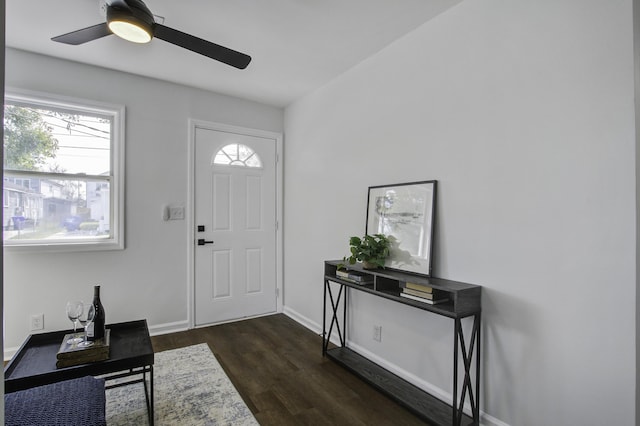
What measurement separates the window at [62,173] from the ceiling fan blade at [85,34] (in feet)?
3.84

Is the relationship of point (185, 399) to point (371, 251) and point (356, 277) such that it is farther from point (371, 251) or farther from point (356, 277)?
point (371, 251)

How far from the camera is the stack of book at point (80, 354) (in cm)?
175

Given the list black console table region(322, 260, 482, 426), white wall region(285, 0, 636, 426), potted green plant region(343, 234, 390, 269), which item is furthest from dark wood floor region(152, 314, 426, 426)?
potted green plant region(343, 234, 390, 269)

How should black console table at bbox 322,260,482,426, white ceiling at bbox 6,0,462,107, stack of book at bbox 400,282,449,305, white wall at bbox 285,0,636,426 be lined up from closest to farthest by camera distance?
white wall at bbox 285,0,636,426 < black console table at bbox 322,260,482,426 < stack of book at bbox 400,282,449,305 < white ceiling at bbox 6,0,462,107

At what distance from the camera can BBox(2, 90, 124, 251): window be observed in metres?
2.85

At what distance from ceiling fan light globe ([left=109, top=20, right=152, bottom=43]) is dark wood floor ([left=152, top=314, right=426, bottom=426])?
2367 mm

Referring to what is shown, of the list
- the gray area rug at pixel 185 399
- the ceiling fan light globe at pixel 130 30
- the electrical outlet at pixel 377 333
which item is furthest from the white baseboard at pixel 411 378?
the ceiling fan light globe at pixel 130 30

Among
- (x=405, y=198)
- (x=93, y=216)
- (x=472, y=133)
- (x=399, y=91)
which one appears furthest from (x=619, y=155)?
(x=93, y=216)

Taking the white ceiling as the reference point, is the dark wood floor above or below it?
below

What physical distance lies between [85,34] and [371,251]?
2327mm

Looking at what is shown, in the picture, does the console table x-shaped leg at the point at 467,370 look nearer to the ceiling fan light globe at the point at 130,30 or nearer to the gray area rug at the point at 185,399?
the gray area rug at the point at 185,399

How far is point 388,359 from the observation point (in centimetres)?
264

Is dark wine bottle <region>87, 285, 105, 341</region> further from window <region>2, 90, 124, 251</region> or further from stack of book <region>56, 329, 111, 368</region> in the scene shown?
→ window <region>2, 90, 124, 251</region>

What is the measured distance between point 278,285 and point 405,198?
228 cm
